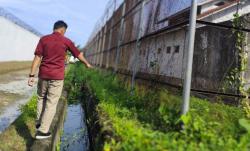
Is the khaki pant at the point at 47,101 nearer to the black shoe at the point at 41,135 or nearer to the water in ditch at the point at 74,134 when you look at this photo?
the black shoe at the point at 41,135

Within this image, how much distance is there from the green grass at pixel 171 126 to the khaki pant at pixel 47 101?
70 cm

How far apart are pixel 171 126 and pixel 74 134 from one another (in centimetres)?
402

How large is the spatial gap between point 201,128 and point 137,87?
449 centimetres

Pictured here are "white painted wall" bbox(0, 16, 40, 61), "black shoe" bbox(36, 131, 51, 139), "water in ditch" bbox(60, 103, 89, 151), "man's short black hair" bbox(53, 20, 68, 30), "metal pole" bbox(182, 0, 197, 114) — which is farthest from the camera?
"white painted wall" bbox(0, 16, 40, 61)

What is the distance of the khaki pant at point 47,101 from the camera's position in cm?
645

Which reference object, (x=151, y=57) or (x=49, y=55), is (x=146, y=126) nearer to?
(x=49, y=55)

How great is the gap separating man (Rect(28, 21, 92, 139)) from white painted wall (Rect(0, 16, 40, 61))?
35.2 metres

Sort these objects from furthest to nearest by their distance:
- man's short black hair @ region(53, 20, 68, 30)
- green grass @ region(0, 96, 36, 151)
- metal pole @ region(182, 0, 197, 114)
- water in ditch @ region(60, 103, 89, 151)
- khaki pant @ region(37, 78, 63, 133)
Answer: water in ditch @ region(60, 103, 89, 151), man's short black hair @ region(53, 20, 68, 30), khaki pant @ region(37, 78, 63, 133), green grass @ region(0, 96, 36, 151), metal pole @ region(182, 0, 197, 114)

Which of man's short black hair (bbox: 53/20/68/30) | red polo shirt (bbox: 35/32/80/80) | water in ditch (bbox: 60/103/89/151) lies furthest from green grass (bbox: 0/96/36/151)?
man's short black hair (bbox: 53/20/68/30)

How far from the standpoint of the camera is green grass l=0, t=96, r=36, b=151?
6.16m

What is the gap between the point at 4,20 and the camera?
41219 mm

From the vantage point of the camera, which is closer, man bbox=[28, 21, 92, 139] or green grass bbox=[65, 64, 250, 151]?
green grass bbox=[65, 64, 250, 151]

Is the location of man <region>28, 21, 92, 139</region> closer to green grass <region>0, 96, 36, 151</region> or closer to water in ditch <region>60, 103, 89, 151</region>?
green grass <region>0, 96, 36, 151</region>

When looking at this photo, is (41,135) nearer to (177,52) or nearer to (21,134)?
(21,134)
